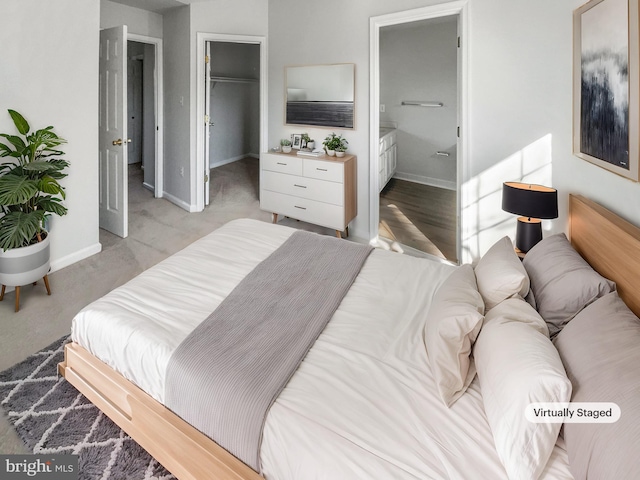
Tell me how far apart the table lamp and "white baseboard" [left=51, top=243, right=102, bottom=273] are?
348 centimetres

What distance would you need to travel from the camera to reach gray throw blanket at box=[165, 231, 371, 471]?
1.18 meters

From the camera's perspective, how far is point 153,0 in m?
4.32

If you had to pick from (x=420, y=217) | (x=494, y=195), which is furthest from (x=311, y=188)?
(x=494, y=195)

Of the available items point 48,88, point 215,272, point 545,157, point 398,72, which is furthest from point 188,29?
point 545,157

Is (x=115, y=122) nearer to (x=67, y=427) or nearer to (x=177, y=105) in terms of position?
(x=177, y=105)

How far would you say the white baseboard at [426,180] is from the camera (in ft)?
20.3

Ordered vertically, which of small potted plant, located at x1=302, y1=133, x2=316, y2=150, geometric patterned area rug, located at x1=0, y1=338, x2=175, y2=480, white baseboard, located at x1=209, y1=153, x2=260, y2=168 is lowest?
geometric patterned area rug, located at x1=0, y1=338, x2=175, y2=480

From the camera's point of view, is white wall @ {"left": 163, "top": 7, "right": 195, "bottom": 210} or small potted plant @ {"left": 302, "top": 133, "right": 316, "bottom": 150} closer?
small potted plant @ {"left": 302, "top": 133, "right": 316, "bottom": 150}

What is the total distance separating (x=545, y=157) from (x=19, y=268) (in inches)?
148

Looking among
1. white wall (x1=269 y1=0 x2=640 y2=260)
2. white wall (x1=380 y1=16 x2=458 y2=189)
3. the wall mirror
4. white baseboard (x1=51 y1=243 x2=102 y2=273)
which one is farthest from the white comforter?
white wall (x1=380 y1=16 x2=458 y2=189)

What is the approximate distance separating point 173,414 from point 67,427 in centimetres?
69

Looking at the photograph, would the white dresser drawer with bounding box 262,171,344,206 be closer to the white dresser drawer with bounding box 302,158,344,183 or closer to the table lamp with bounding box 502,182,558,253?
the white dresser drawer with bounding box 302,158,344,183

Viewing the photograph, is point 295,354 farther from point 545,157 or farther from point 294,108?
point 294,108

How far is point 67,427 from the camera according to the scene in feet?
5.44
